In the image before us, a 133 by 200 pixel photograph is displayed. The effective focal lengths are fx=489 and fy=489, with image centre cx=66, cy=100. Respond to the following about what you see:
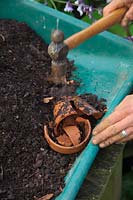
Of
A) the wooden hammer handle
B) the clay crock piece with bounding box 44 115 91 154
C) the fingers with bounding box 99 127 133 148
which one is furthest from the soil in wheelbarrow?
the wooden hammer handle

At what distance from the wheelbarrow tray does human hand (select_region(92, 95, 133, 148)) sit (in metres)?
0.15

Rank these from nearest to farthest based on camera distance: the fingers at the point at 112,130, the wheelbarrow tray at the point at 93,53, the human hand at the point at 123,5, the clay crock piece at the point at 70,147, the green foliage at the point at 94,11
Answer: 1. the fingers at the point at 112,130
2. the clay crock piece at the point at 70,147
3. the human hand at the point at 123,5
4. the wheelbarrow tray at the point at 93,53
5. the green foliage at the point at 94,11

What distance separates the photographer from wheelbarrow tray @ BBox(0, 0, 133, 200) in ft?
5.19

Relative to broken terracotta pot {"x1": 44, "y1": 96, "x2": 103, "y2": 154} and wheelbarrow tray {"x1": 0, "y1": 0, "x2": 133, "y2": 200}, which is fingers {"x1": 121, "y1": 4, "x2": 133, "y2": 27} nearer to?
wheelbarrow tray {"x1": 0, "y1": 0, "x2": 133, "y2": 200}

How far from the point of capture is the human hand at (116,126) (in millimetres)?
1248

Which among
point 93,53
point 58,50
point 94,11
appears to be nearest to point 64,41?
point 58,50

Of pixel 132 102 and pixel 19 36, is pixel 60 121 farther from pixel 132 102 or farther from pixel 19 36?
pixel 19 36

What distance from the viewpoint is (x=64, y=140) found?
1.39 meters

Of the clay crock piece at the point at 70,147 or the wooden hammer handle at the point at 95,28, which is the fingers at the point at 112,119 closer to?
the clay crock piece at the point at 70,147

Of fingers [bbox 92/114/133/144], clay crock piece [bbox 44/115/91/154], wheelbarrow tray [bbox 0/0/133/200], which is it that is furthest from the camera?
wheelbarrow tray [bbox 0/0/133/200]

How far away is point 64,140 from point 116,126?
196 mm

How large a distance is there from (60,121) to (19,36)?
0.46 m

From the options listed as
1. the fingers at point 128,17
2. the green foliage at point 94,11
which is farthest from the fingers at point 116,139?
the green foliage at point 94,11

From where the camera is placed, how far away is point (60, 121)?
1.40m
